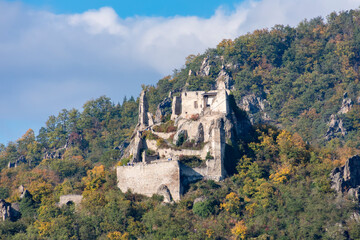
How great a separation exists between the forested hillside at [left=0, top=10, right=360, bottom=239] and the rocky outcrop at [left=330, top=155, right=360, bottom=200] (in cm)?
90

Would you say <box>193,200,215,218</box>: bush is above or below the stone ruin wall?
below

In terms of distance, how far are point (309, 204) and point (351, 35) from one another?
66.1 metres

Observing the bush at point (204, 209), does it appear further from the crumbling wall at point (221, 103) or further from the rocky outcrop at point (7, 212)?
the rocky outcrop at point (7, 212)

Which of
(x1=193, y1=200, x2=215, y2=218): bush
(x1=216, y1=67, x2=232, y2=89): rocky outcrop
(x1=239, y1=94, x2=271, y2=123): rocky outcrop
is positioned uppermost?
(x1=216, y1=67, x2=232, y2=89): rocky outcrop

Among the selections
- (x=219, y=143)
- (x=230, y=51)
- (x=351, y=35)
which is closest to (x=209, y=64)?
→ (x=230, y=51)

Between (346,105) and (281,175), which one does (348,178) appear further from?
(346,105)

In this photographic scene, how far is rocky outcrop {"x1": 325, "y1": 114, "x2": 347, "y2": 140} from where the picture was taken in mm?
104037

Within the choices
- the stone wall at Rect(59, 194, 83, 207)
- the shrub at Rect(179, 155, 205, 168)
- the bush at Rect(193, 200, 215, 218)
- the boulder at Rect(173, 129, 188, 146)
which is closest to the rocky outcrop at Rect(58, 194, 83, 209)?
the stone wall at Rect(59, 194, 83, 207)

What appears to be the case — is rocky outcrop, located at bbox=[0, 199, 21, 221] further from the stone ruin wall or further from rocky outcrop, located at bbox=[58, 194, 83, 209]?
the stone ruin wall

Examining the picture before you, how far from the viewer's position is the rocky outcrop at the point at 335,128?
341ft

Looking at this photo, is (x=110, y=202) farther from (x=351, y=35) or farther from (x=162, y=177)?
(x=351, y=35)

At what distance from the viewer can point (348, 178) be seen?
2874 inches

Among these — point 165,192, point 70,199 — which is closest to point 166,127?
point 165,192

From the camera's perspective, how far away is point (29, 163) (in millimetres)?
112188
